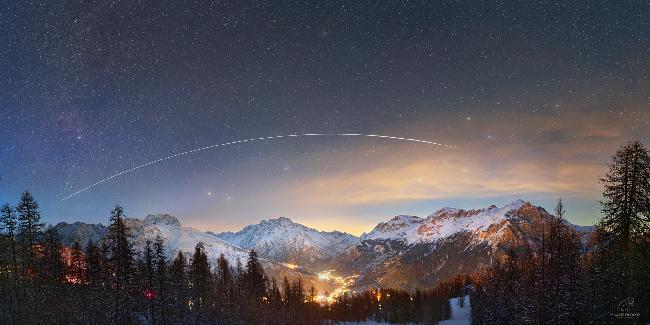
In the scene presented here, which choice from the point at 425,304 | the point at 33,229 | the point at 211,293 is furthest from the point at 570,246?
the point at 425,304

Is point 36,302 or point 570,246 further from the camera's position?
point 36,302

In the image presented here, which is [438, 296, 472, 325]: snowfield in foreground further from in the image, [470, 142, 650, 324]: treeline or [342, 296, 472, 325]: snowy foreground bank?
[470, 142, 650, 324]: treeline

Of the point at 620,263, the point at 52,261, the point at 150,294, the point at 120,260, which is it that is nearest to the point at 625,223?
the point at 620,263

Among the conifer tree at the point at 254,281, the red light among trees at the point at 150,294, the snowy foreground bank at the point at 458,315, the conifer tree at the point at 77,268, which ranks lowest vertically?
the snowy foreground bank at the point at 458,315

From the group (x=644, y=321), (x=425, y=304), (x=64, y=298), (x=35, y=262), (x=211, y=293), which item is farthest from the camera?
(x=425, y=304)

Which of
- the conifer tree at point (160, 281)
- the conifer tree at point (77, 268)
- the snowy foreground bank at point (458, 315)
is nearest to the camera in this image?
the conifer tree at point (160, 281)

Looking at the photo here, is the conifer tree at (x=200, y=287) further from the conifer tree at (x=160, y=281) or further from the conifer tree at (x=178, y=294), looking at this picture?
the conifer tree at (x=160, y=281)

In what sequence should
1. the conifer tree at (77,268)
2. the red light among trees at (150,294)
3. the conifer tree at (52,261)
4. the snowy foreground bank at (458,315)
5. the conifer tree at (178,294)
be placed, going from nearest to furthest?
the conifer tree at (52,261)
the red light among trees at (150,294)
the conifer tree at (178,294)
the conifer tree at (77,268)
the snowy foreground bank at (458,315)

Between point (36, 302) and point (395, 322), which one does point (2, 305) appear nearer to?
point (36, 302)

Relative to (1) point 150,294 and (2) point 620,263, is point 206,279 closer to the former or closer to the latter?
(1) point 150,294

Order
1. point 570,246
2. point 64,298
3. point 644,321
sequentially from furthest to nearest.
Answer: point 64,298 < point 570,246 < point 644,321

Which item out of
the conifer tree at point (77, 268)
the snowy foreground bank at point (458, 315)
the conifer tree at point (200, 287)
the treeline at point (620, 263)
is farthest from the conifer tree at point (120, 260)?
the snowy foreground bank at point (458, 315)
